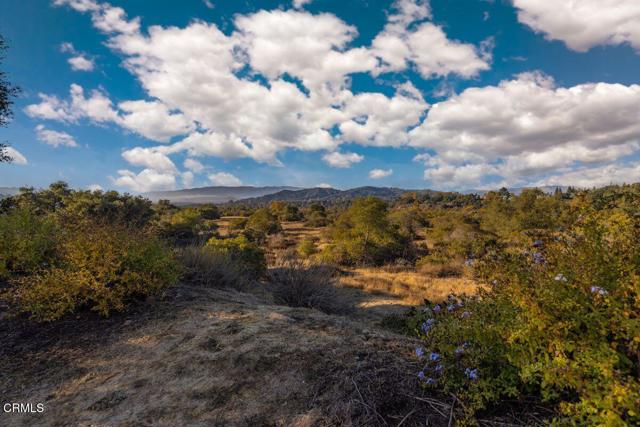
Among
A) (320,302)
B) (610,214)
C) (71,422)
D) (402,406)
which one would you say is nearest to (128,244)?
(71,422)

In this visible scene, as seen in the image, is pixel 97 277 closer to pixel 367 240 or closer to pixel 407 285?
pixel 407 285

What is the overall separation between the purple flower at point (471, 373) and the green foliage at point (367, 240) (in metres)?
24.9

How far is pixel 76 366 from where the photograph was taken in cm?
443

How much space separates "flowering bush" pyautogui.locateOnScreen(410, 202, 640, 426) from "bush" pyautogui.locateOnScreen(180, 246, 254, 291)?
6.79 metres

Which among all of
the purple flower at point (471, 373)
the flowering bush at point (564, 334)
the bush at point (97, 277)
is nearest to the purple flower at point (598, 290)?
the flowering bush at point (564, 334)

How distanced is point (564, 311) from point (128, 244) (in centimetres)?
658

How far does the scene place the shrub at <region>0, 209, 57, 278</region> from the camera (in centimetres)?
764

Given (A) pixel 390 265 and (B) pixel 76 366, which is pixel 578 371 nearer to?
(B) pixel 76 366

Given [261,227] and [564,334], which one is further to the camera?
[261,227]

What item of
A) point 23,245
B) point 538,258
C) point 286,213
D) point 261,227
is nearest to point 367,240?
point 261,227

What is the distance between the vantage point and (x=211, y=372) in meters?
3.86

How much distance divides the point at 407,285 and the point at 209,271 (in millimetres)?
13494

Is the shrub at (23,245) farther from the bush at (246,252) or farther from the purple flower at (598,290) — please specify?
the purple flower at (598,290)

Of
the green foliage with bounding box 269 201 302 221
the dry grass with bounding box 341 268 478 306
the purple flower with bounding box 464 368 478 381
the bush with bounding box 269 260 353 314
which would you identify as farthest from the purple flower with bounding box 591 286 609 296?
the green foliage with bounding box 269 201 302 221
